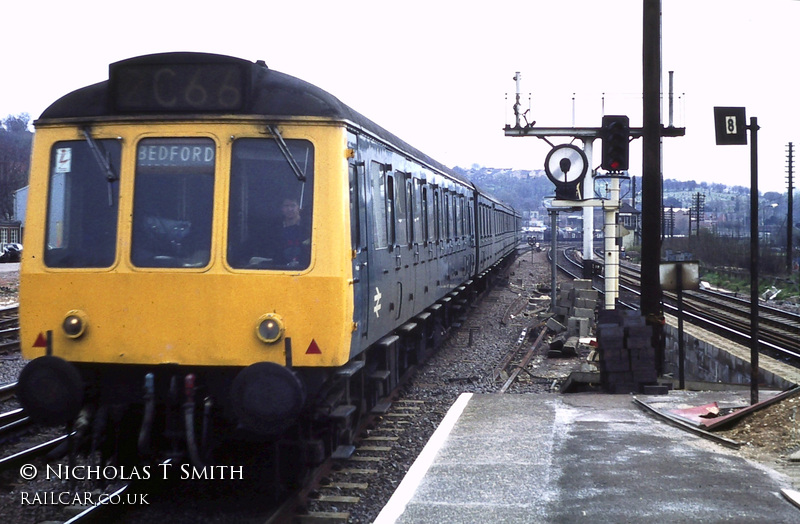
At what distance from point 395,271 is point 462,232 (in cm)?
778

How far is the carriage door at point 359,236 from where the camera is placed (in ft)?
23.1

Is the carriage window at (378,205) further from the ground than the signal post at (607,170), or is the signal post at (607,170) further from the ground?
the signal post at (607,170)

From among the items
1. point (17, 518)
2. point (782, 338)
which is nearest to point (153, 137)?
point (17, 518)

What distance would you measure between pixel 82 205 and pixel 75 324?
2.89ft

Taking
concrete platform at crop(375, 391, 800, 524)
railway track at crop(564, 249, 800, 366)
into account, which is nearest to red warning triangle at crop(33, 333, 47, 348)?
concrete platform at crop(375, 391, 800, 524)

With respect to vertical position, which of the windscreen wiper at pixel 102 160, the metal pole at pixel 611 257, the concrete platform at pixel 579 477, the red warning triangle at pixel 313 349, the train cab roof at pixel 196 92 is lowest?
the concrete platform at pixel 579 477

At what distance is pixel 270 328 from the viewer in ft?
21.3

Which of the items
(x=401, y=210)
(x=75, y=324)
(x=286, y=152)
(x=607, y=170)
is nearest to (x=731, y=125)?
(x=401, y=210)

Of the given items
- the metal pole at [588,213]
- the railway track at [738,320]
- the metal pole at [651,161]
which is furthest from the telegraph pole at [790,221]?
the metal pole at [651,161]

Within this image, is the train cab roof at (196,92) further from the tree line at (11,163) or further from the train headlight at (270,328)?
A: the tree line at (11,163)

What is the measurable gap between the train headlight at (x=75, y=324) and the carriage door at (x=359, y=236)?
1988mm

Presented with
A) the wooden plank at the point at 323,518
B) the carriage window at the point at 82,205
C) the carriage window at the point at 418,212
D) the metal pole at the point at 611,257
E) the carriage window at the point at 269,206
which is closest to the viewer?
the wooden plank at the point at 323,518

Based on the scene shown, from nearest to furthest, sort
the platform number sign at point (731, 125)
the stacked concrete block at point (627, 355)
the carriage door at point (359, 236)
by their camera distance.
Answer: the carriage door at point (359, 236) → the platform number sign at point (731, 125) → the stacked concrete block at point (627, 355)

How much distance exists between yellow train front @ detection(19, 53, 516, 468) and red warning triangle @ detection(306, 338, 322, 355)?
0.01 m
